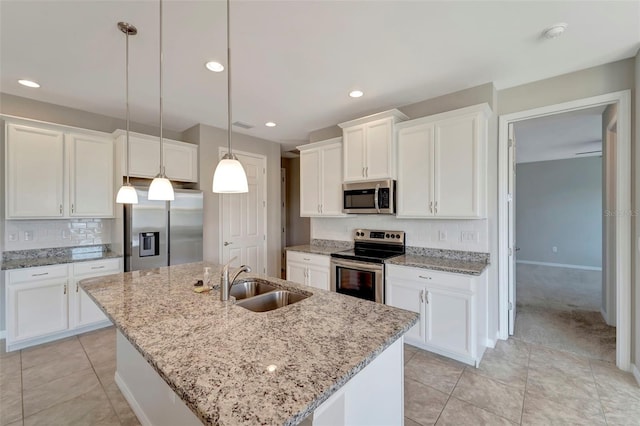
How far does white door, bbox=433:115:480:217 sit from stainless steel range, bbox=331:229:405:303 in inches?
29.2

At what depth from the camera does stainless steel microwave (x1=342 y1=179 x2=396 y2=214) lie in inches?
123

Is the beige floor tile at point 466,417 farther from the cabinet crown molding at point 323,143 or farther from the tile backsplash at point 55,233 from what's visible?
the tile backsplash at point 55,233

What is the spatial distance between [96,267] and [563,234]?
30.5 ft

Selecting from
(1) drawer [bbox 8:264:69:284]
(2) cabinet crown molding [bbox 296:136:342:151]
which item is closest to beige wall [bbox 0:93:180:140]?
(1) drawer [bbox 8:264:69:284]

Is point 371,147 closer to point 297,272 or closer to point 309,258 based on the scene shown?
point 309,258

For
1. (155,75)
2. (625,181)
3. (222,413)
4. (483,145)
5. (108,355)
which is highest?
(155,75)

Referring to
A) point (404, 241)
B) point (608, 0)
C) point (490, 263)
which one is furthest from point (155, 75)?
point (490, 263)

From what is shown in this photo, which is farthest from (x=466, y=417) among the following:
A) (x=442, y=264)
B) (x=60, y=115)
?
(x=60, y=115)

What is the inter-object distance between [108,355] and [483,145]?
4.20 meters

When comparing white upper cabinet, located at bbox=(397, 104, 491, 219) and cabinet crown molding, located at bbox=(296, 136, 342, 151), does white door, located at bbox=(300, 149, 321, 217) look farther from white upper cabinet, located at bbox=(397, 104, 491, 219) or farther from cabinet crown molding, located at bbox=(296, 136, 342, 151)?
white upper cabinet, located at bbox=(397, 104, 491, 219)

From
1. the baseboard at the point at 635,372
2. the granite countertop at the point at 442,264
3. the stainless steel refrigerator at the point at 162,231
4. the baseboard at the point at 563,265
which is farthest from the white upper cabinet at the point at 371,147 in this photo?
the baseboard at the point at 563,265

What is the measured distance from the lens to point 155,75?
261 centimetres

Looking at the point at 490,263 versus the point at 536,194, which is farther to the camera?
the point at 536,194

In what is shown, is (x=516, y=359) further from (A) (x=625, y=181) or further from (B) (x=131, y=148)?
(B) (x=131, y=148)
